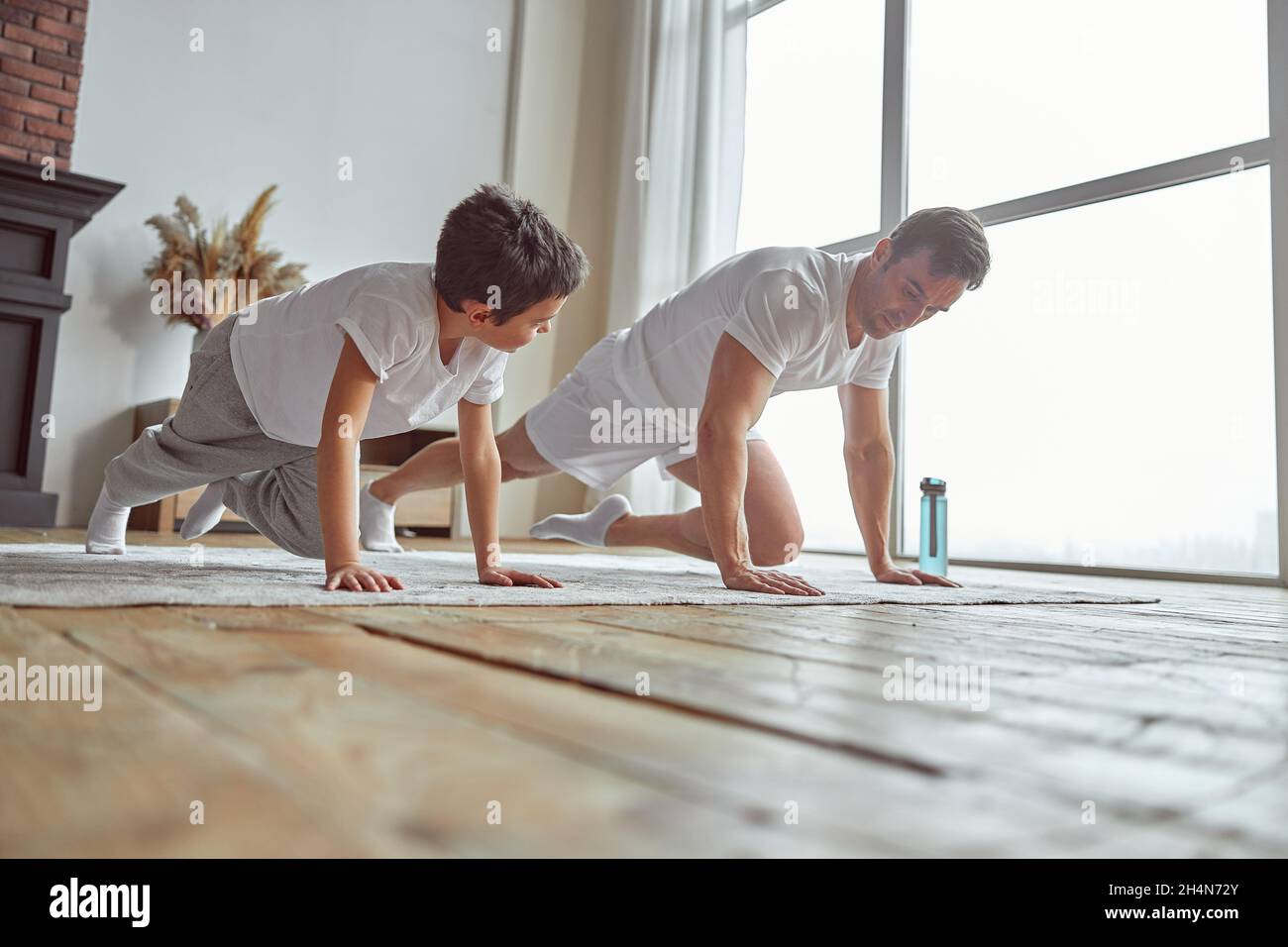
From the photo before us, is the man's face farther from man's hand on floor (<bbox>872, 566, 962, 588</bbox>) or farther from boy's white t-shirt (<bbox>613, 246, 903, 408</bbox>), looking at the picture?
man's hand on floor (<bbox>872, 566, 962, 588</bbox>)

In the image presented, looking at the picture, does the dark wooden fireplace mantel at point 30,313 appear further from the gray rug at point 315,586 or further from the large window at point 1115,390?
the large window at point 1115,390

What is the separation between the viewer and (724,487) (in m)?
1.48

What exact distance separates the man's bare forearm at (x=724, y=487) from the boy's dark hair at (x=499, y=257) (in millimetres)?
328

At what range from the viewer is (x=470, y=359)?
4.95 feet

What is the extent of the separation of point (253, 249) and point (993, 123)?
2.77 m

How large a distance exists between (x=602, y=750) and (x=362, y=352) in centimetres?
91

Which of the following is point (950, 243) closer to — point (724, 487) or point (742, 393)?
point (742, 393)

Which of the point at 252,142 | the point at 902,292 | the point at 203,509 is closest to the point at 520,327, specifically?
the point at 902,292

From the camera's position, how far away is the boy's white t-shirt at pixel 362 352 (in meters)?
1.31

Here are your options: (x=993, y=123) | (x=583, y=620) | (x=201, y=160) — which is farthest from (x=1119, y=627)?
(x=201, y=160)

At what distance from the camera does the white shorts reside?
207cm

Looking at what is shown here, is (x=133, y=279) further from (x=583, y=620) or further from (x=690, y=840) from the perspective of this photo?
(x=690, y=840)

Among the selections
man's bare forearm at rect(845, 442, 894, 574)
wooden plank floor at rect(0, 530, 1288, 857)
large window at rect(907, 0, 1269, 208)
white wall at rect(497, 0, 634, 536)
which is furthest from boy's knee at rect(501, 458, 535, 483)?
white wall at rect(497, 0, 634, 536)

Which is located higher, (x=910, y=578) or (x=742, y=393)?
(x=742, y=393)
